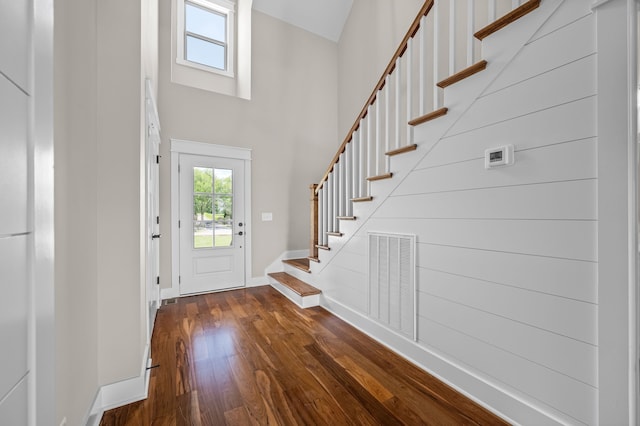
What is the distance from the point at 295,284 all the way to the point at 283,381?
5.74 feet

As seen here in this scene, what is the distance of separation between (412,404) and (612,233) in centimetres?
139

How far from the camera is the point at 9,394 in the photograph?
486 millimetres

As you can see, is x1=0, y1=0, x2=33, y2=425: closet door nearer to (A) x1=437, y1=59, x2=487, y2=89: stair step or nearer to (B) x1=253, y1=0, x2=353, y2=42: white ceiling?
(A) x1=437, y1=59, x2=487, y2=89: stair step

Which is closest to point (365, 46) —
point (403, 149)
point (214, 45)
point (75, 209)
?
point (214, 45)

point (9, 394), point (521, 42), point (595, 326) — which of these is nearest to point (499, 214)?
point (595, 326)

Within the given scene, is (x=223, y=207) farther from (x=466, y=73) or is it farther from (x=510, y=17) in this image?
(x=510, y=17)

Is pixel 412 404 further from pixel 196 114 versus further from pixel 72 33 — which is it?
pixel 196 114

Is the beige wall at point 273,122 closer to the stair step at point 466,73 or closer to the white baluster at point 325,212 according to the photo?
the white baluster at point 325,212

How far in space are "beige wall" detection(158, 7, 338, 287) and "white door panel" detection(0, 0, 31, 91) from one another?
3348mm

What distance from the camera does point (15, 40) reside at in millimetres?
527

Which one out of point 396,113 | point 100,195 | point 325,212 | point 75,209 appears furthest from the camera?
point 325,212

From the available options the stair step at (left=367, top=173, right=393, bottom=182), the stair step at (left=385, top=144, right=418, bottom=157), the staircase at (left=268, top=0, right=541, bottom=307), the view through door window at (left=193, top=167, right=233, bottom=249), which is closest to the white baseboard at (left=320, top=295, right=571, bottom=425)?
the staircase at (left=268, top=0, right=541, bottom=307)

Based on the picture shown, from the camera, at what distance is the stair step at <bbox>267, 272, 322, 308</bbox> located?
328 centimetres

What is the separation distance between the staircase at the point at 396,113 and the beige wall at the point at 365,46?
1.72ft
